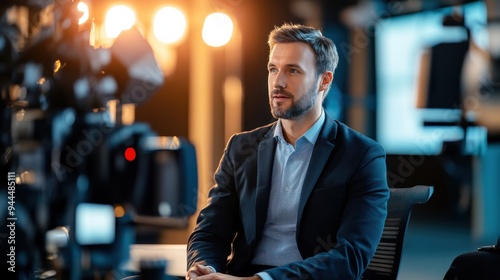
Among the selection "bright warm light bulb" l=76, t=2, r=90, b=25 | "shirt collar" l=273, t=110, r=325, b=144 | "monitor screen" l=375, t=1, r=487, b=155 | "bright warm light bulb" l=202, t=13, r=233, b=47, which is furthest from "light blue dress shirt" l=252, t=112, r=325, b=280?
"monitor screen" l=375, t=1, r=487, b=155

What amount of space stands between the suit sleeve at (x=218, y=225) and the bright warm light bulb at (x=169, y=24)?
3.16 m

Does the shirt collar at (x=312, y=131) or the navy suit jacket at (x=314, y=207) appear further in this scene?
the shirt collar at (x=312, y=131)

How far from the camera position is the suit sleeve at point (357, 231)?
171cm

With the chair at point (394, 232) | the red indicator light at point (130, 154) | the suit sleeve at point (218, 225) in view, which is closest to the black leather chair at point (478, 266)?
the chair at point (394, 232)

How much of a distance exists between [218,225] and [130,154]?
359 millimetres

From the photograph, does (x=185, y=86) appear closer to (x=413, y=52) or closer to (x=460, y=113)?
(x=413, y=52)

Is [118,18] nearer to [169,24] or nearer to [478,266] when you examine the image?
[169,24]

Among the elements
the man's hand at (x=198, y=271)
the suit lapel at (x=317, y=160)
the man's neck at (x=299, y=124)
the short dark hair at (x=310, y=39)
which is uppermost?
the short dark hair at (x=310, y=39)

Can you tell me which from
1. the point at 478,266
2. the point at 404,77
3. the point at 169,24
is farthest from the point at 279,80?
the point at 404,77

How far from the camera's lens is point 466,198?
616cm

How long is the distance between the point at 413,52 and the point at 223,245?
4599 mm

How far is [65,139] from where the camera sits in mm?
1892

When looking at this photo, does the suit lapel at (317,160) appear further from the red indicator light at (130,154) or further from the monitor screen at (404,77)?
the monitor screen at (404,77)

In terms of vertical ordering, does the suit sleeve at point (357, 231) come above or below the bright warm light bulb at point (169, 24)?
below
